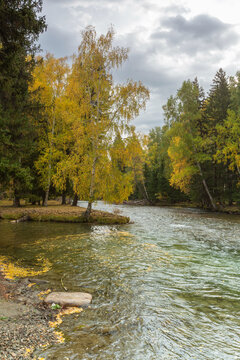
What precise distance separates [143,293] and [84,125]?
52.4 feet

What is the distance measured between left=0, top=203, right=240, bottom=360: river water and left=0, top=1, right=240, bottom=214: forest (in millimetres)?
5675

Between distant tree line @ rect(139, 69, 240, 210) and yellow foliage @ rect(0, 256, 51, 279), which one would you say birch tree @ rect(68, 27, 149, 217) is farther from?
distant tree line @ rect(139, 69, 240, 210)

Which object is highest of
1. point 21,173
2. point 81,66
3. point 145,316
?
point 81,66

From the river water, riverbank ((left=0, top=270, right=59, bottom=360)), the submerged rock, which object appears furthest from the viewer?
the submerged rock

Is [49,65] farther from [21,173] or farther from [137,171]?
[137,171]

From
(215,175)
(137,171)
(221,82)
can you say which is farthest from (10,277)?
(137,171)

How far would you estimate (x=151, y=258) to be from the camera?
942cm

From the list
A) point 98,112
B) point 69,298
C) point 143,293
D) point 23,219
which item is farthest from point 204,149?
point 69,298

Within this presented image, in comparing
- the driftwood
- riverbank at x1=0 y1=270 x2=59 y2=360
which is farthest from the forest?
riverbank at x1=0 y1=270 x2=59 y2=360

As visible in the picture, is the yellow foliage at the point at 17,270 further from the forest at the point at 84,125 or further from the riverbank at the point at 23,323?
the forest at the point at 84,125

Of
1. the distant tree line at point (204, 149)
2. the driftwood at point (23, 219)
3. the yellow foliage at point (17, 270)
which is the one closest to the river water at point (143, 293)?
the yellow foliage at point (17, 270)

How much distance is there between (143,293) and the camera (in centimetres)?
624

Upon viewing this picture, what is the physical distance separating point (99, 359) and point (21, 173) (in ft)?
36.1

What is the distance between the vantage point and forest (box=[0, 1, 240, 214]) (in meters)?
10.9
